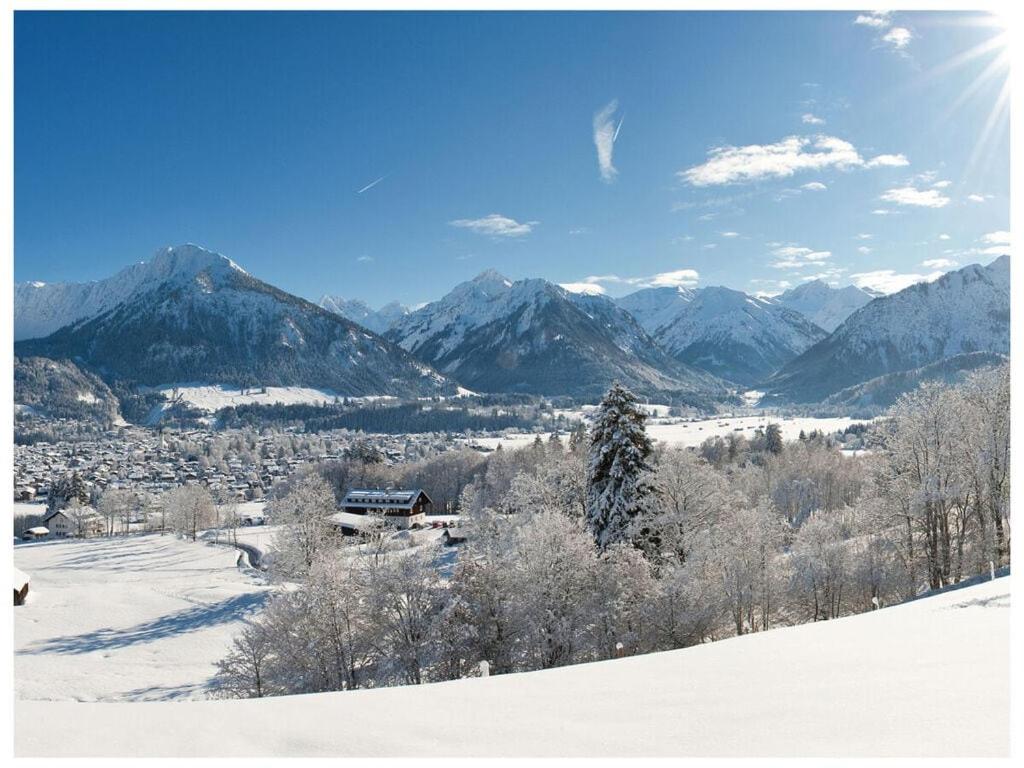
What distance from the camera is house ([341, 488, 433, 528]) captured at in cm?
6888

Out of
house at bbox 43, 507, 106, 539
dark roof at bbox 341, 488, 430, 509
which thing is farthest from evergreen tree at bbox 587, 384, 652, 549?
house at bbox 43, 507, 106, 539

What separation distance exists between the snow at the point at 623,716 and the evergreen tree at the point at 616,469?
1785cm

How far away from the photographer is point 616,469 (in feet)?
82.9

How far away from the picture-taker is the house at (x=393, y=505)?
68.9m

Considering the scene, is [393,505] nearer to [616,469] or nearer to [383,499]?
[383,499]

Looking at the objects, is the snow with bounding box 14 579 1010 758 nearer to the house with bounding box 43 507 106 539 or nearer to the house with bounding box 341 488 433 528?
the house with bounding box 341 488 433 528

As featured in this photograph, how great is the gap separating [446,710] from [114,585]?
149 feet

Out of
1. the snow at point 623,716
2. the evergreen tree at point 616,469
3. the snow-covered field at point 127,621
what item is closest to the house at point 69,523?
the snow-covered field at point 127,621

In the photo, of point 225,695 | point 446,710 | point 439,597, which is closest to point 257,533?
point 225,695

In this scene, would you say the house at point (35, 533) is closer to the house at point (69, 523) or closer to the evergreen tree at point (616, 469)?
the house at point (69, 523)

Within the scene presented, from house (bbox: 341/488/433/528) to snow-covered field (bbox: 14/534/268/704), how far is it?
18.0 meters

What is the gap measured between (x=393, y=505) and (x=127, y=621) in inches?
1511

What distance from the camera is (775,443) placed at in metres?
81.7

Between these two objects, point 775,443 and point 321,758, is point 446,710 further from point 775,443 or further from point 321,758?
point 775,443
